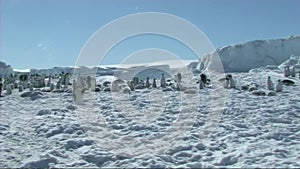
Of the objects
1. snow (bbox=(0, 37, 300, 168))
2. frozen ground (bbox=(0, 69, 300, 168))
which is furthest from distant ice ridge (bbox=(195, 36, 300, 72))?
frozen ground (bbox=(0, 69, 300, 168))

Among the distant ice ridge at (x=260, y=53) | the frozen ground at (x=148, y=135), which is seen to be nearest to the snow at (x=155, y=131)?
the frozen ground at (x=148, y=135)

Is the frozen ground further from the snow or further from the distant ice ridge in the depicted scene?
the distant ice ridge

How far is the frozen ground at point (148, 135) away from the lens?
718cm

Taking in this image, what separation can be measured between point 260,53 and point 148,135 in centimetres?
3880

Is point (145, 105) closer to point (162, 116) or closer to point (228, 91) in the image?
point (162, 116)

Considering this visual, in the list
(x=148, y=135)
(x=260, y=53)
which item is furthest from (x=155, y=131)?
(x=260, y=53)

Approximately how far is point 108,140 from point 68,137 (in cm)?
91

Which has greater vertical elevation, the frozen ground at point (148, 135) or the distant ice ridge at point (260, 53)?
the distant ice ridge at point (260, 53)

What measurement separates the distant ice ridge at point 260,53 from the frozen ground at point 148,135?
32.2m

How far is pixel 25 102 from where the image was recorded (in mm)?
14250

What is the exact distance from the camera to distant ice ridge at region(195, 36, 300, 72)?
44.8 metres

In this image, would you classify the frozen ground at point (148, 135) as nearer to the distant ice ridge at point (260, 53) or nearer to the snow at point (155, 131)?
the snow at point (155, 131)

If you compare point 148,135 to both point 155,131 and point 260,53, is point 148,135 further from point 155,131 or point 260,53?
point 260,53

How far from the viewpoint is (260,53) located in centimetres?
4534
